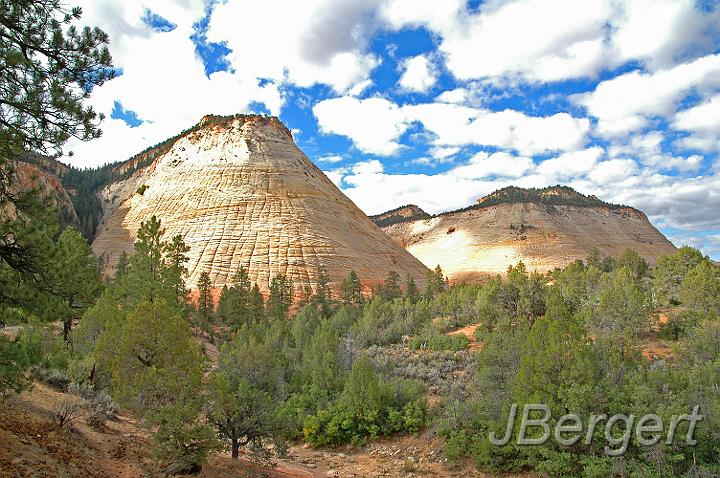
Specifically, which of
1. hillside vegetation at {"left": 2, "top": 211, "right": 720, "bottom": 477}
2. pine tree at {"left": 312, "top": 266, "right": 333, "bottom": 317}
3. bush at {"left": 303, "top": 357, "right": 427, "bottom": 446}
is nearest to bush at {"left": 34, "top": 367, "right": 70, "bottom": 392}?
hillside vegetation at {"left": 2, "top": 211, "right": 720, "bottom": 477}

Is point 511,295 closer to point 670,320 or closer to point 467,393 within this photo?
point 670,320

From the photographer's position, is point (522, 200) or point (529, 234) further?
point (522, 200)

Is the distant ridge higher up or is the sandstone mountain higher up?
the distant ridge

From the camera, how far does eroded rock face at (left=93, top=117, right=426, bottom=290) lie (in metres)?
60.2

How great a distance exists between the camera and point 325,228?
67312 mm

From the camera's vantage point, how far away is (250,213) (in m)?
66.4

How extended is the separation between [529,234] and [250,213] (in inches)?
2523

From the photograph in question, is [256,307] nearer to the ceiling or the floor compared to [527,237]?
nearer to the floor

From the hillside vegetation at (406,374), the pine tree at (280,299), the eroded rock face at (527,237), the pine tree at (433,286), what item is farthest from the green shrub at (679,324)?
the eroded rock face at (527,237)

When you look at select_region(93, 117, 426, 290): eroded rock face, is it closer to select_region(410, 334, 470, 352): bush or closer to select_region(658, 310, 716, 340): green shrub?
select_region(410, 334, 470, 352): bush

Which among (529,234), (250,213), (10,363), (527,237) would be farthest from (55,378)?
(529,234)

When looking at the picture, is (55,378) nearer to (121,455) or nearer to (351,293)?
(121,455)

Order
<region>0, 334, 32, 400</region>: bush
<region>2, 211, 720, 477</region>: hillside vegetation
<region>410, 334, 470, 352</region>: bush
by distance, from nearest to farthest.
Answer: <region>0, 334, 32, 400</region>: bush → <region>2, 211, 720, 477</region>: hillside vegetation → <region>410, 334, 470, 352</region>: bush

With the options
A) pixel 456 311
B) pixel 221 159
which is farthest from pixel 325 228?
pixel 456 311
